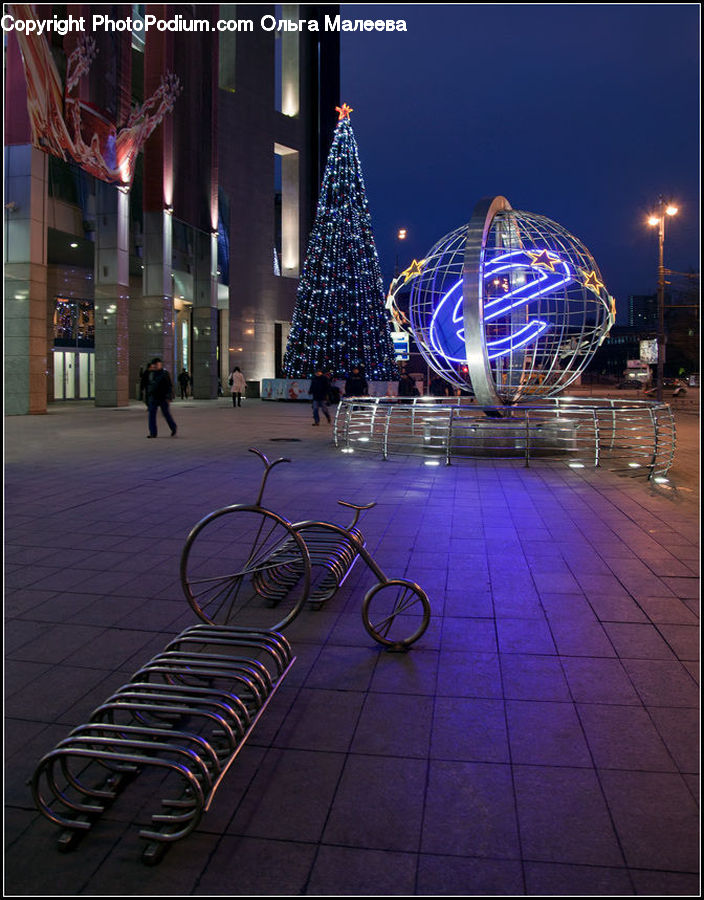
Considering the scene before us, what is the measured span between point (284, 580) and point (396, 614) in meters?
1.50

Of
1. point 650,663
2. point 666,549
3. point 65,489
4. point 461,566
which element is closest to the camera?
point 650,663

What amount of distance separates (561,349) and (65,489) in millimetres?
11126

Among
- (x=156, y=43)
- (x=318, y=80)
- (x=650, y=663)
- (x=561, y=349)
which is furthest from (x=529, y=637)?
(x=318, y=80)

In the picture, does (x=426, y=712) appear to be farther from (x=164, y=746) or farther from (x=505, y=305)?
(x=505, y=305)

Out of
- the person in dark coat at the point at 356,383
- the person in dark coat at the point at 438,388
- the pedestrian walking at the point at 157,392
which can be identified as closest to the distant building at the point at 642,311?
the person in dark coat at the point at 438,388

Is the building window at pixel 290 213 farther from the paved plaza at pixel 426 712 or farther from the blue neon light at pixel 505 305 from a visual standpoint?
the paved plaza at pixel 426 712

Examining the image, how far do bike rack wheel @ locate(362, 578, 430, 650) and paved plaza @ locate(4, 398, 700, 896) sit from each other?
11cm

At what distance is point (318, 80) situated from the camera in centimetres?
4747

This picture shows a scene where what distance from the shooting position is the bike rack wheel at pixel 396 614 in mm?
4656

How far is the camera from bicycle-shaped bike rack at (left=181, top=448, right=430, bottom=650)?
469 cm

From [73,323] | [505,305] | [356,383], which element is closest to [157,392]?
[356,383]

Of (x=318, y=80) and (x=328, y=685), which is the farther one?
(x=318, y=80)

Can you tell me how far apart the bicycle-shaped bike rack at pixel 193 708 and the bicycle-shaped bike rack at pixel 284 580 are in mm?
15

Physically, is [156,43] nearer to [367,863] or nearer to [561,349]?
[561,349]
